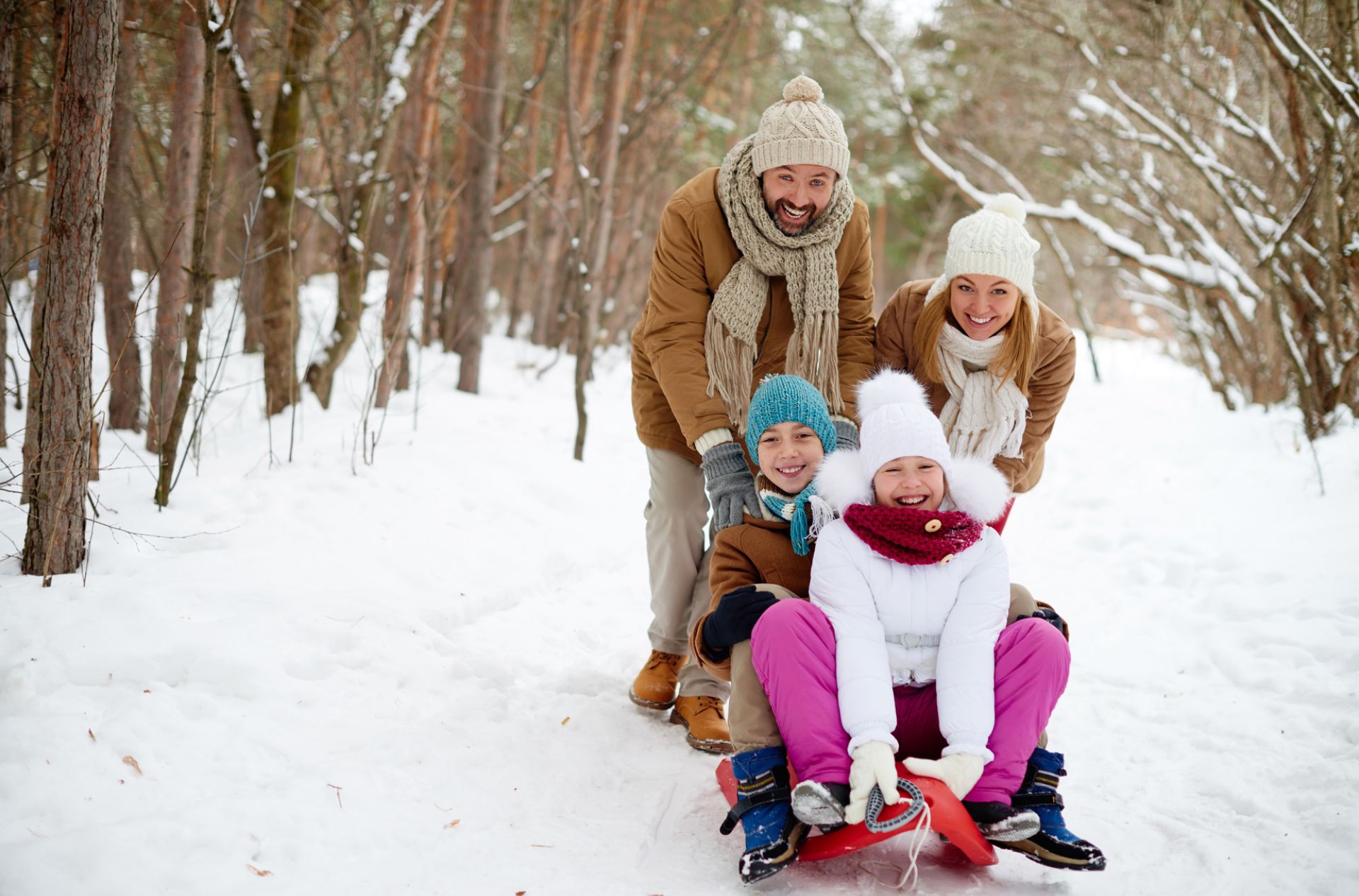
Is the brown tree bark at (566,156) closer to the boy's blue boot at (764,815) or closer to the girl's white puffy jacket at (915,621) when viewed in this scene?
the girl's white puffy jacket at (915,621)

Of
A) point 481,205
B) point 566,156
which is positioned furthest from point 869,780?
point 566,156

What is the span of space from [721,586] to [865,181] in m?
15.8

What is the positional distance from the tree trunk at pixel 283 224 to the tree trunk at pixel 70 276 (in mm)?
2668

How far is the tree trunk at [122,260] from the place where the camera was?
16.1 ft

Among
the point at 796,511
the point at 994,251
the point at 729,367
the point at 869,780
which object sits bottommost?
the point at 869,780

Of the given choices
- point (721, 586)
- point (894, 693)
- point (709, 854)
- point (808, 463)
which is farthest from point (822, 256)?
point (709, 854)

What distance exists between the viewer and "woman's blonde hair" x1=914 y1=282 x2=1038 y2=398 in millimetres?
2734

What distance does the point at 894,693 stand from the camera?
234 centimetres

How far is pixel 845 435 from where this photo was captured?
276 centimetres

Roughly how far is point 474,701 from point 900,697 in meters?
1.32

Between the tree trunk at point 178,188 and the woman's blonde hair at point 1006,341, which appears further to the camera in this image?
the tree trunk at point 178,188

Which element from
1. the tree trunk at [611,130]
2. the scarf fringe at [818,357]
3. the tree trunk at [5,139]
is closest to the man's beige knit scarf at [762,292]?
the scarf fringe at [818,357]

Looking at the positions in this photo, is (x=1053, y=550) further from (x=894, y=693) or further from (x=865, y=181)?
(x=865, y=181)

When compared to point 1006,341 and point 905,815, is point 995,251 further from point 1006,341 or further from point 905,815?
point 905,815
